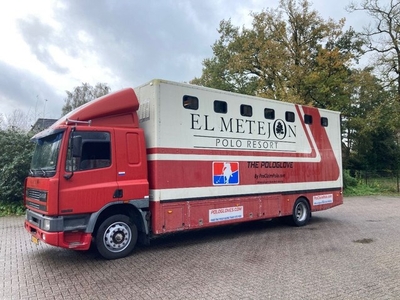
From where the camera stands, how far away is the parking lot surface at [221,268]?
4.80 meters

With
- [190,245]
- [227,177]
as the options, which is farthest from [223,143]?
[190,245]

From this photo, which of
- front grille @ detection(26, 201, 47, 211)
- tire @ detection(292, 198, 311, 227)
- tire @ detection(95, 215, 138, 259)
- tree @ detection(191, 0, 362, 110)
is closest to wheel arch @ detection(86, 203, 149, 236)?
tire @ detection(95, 215, 138, 259)

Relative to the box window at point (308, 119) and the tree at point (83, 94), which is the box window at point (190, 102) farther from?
the tree at point (83, 94)

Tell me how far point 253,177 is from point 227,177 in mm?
905

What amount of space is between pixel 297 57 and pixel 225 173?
641 inches

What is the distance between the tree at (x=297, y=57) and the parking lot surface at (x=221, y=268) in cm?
1306

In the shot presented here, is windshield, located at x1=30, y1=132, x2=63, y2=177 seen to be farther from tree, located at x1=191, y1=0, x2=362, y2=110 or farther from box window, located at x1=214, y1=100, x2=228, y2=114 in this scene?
tree, located at x1=191, y1=0, x2=362, y2=110

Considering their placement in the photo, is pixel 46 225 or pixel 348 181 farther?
pixel 348 181

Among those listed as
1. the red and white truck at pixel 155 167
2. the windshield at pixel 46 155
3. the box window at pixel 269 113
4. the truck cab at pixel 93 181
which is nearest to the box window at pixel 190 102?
the red and white truck at pixel 155 167

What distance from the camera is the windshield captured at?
613cm

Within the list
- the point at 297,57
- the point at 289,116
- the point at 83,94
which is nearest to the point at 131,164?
the point at 289,116

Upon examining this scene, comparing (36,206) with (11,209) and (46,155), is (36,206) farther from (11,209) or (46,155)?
(11,209)

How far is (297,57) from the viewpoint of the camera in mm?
21672

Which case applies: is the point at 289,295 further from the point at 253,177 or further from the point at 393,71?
the point at 393,71
